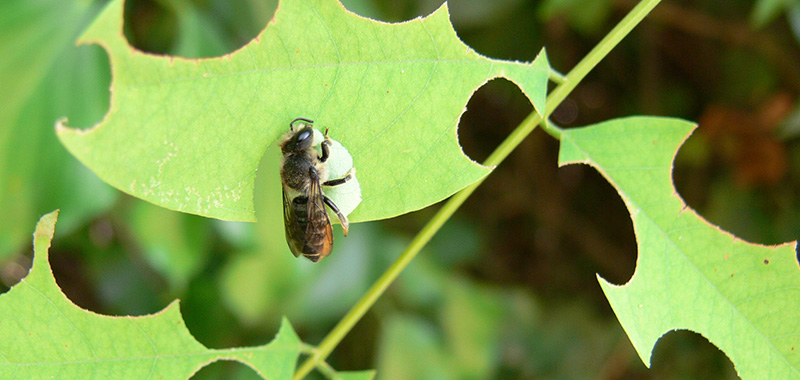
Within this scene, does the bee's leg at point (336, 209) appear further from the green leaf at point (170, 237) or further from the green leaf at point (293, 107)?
the green leaf at point (170, 237)

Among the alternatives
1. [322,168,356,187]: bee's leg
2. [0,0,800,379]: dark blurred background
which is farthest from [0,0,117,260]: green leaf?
[322,168,356,187]: bee's leg

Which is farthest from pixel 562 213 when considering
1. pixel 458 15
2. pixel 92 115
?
pixel 92 115

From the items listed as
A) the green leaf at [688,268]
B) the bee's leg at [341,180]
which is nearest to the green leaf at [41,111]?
the bee's leg at [341,180]

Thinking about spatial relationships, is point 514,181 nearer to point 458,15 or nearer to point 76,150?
point 458,15

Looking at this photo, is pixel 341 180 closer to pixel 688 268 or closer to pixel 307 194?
pixel 307 194

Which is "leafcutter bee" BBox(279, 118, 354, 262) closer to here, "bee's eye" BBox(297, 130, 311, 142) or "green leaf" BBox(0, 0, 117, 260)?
"bee's eye" BBox(297, 130, 311, 142)
